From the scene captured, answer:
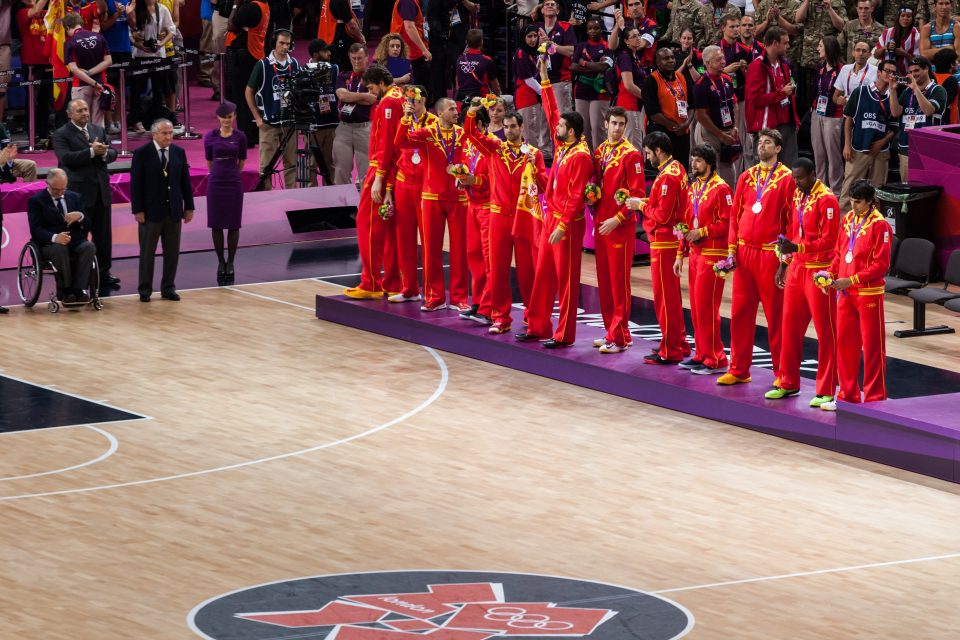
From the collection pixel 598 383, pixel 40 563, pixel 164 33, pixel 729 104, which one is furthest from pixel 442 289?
pixel 164 33

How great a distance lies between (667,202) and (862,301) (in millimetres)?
1932

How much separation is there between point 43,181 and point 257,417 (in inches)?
284

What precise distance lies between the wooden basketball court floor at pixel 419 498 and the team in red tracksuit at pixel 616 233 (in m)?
0.69

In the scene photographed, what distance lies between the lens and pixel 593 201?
13.6 m

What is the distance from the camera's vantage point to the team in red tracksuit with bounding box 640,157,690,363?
43.4 feet

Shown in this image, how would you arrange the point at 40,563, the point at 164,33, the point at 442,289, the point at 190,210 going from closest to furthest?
the point at 40,563
the point at 442,289
the point at 190,210
the point at 164,33

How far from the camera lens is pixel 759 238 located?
12594mm

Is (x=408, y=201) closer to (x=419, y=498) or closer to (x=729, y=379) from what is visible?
(x=729, y=379)

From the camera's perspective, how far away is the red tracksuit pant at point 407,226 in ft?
51.0

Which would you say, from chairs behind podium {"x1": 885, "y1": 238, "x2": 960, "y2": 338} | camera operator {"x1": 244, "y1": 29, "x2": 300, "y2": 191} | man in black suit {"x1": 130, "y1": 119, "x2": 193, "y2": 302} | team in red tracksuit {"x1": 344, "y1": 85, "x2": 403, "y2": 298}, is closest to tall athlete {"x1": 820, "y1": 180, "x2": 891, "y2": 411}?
chairs behind podium {"x1": 885, "y1": 238, "x2": 960, "y2": 338}

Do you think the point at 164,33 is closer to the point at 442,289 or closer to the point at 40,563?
the point at 442,289

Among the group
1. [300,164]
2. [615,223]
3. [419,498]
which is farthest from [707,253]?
[300,164]

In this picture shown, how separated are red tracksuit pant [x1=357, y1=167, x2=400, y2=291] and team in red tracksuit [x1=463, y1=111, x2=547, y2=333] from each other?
150cm

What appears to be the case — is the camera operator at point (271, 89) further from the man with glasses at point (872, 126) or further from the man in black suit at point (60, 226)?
the man with glasses at point (872, 126)
